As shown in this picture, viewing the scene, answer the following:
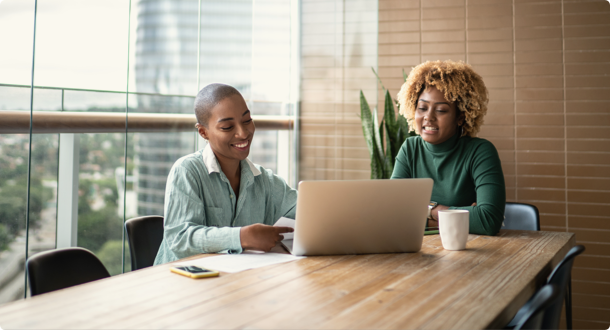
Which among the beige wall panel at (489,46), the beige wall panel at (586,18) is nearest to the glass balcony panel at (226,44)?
the beige wall panel at (489,46)

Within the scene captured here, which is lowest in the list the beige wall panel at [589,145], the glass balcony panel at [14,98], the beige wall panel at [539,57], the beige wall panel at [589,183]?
the beige wall panel at [589,183]

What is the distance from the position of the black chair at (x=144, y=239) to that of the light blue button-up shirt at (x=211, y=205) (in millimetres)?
112

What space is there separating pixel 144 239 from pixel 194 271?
0.71m

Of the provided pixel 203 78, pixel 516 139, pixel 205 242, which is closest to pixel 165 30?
pixel 203 78

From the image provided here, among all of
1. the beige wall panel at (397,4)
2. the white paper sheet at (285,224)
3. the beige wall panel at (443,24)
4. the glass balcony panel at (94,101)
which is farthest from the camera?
the beige wall panel at (397,4)

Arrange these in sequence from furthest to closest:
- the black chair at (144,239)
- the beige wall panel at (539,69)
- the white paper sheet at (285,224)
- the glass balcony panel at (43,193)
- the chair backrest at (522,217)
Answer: the beige wall panel at (539,69) < the chair backrest at (522,217) < the glass balcony panel at (43,193) < the black chair at (144,239) < the white paper sheet at (285,224)

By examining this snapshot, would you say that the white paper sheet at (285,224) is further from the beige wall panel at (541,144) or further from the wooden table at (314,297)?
the beige wall panel at (541,144)

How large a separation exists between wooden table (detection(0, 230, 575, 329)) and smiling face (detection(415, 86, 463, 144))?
96cm

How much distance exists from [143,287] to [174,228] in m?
0.45

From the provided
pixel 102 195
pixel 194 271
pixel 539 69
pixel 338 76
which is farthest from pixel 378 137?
pixel 194 271

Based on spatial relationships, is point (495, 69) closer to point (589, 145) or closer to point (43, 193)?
point (589, 145)

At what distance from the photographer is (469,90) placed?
7.73 feet

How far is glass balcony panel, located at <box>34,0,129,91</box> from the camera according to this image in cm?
197

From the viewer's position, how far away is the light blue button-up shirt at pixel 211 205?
1.50 meters
